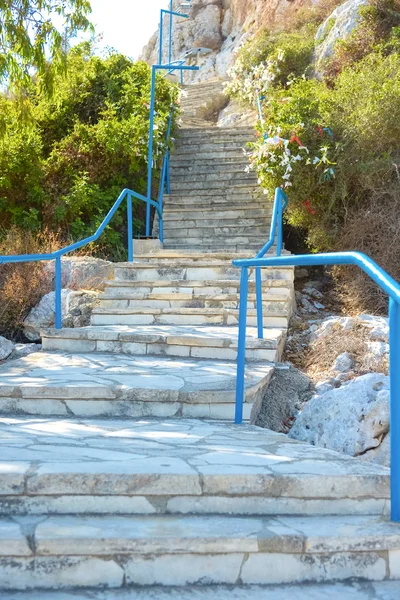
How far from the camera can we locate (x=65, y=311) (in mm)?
6887

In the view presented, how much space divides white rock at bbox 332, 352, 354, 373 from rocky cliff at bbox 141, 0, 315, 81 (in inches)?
699

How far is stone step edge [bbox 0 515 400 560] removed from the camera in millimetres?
2143

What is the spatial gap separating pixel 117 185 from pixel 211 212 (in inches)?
69.0

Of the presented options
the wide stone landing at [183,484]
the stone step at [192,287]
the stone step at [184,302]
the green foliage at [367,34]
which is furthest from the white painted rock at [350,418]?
the green foliage at [367,34]

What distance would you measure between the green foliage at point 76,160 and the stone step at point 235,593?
7.47 m

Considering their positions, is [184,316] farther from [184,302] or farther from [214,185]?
[214,185]

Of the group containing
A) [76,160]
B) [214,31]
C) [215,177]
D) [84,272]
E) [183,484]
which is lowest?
[183,484]

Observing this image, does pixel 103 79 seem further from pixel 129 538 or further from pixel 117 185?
pixel 129 538

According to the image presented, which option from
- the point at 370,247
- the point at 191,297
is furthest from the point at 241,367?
the point at 370,247

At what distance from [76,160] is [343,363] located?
20.9ft

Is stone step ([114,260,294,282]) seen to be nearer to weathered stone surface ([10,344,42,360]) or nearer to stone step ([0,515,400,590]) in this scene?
weathered stone surface ([10,344,42,360])

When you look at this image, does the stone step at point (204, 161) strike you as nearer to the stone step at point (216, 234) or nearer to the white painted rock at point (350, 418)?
the stone step at point (216, 234)

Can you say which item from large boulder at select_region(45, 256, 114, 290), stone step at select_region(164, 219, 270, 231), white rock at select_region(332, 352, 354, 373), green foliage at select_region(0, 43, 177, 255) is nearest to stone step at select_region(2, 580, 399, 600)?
white rock at select_region(332, 352, 354, 373)

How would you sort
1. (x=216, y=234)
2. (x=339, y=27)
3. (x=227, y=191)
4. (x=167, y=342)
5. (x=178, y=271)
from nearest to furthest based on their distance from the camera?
(x=167, y=342), (x=178, y=271), (x=216, y=234), (x=227, y=191), (x=339, y=27)
